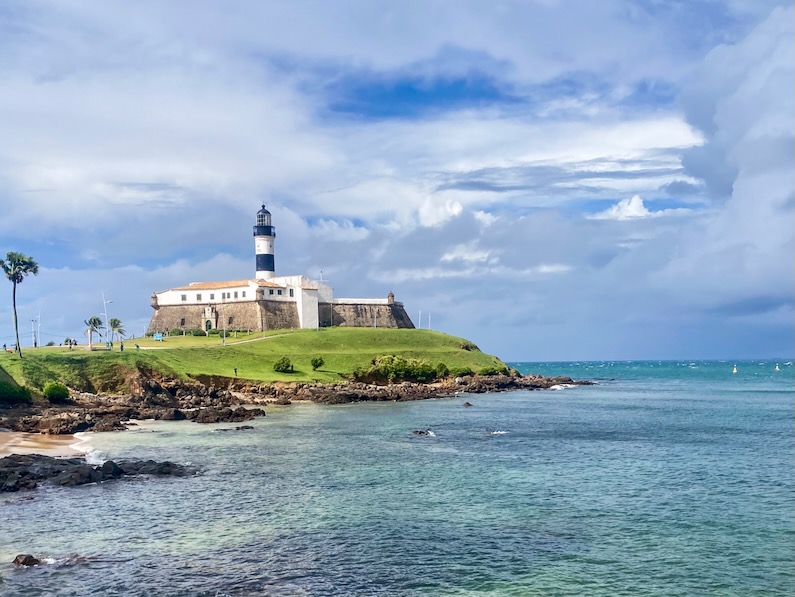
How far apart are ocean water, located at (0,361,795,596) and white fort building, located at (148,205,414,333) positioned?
276ft

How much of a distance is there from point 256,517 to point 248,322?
11169 cm

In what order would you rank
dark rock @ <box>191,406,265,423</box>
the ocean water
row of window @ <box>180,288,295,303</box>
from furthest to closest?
row of window @ <box>180,288,295,303</box> → dark rock @ <box>191,406,265,423</box> → the ocean water

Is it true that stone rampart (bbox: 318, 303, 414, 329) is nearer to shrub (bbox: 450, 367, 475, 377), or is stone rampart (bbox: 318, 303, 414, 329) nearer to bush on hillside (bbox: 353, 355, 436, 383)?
shrub (bbox: 450, 367, 475, 377)

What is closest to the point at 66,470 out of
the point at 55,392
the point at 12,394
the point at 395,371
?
the point at 12,394

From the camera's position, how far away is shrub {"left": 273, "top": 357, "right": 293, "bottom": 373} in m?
110

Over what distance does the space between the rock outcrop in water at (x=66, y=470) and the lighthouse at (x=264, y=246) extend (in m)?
110

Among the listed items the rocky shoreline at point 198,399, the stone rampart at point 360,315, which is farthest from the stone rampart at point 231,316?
the rocky shoreline at point 198,399

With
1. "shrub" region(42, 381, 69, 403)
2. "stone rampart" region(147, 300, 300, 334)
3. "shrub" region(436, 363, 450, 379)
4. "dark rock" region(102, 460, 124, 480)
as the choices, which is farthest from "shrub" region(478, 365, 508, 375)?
"dark rock" region(102, 460, 124, 480)

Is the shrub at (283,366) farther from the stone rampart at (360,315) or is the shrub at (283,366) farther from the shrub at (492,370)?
the stone rampart at (360,315)

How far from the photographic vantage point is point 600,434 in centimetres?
6038

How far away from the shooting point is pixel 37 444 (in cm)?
5094

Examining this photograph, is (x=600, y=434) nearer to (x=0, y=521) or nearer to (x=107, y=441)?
(x=107, y=441)

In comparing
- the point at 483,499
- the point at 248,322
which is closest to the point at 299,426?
the point at 483,499

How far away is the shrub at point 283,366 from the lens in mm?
109562
